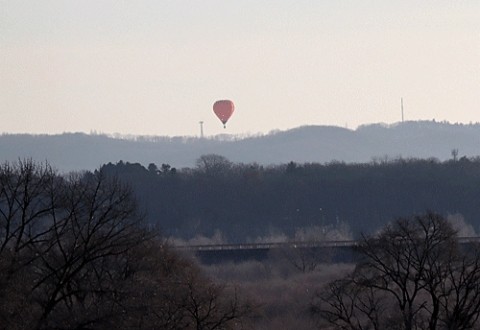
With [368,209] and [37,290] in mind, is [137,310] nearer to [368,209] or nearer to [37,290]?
[37,290]

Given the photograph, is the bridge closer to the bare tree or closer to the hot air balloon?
the hot air balloon

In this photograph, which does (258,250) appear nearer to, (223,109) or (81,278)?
(223,109)

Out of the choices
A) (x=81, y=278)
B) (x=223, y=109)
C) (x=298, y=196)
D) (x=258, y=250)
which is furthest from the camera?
(x=298, y=196)

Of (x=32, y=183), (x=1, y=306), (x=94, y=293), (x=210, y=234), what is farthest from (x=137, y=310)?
(x=210, y=234)

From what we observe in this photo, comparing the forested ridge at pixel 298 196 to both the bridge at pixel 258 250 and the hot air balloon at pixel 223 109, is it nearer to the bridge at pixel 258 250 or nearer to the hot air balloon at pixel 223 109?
the hot air balloon at pixel 223 109

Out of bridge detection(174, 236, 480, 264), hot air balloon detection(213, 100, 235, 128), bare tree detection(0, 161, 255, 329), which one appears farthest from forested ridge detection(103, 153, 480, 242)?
bare tree detection(0, 161, 255, 329)

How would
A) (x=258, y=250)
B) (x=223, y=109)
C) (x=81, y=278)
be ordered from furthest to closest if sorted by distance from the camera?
1. (x=223, y=109)
2. (x=258, y=250)
3. (x=81, y=278)

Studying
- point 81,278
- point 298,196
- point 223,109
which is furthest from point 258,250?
point 81,278
